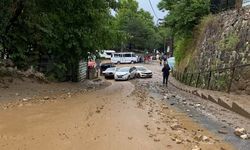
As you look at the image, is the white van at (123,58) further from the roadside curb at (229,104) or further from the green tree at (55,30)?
the roadside curb at (229,104)

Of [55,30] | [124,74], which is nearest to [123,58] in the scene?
[124,74]

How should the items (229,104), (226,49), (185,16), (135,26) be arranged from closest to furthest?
1. (229,104)
2. (226,49)
3. (185,16)
4. (135,26)

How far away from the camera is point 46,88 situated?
27.7 metres

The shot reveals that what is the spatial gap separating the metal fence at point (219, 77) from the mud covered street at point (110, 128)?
391 cm

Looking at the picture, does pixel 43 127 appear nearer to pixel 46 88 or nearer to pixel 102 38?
pixel 46 88

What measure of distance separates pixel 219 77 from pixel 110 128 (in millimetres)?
13958

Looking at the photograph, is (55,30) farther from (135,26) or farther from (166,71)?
(135,26)

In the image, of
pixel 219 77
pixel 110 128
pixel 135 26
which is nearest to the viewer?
pixel 110 128

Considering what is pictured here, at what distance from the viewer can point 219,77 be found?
88.3ft

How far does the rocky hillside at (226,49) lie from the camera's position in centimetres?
2389

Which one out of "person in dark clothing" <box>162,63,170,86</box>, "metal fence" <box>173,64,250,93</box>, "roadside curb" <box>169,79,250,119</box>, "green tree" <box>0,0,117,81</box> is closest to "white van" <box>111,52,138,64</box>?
"person in dark clothing" <box>162,63,170,86</box>

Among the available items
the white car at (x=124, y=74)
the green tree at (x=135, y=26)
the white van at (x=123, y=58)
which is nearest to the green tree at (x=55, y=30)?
the white car at (x=124, y=74)

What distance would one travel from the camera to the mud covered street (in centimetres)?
1189

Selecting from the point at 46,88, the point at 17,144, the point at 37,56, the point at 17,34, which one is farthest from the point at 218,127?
the point at 37,56
